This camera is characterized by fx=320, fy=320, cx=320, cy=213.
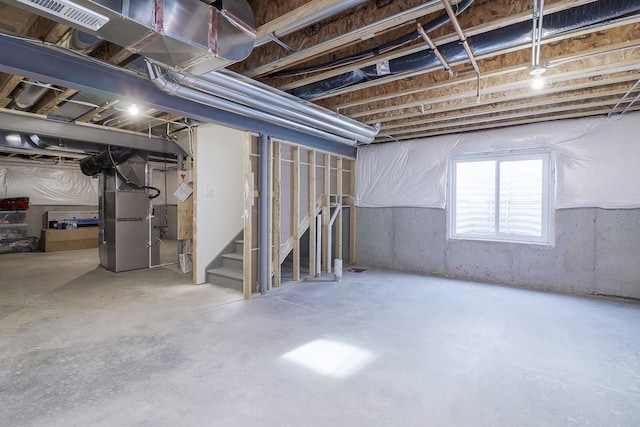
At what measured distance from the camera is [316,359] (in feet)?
8.00

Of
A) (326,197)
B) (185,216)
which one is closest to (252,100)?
(326,197)

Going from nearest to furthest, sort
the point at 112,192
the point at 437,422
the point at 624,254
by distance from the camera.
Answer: the point at 437,422, the point at 624,254, the point at 112,192

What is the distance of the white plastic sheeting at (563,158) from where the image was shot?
4.00 m

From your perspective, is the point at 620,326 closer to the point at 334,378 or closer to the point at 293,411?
the point at 334,378

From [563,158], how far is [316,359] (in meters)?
4.26

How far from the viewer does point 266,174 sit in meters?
4.17

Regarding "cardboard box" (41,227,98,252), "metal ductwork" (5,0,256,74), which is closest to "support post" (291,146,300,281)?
"metal ductwork" (5,0,256,74)

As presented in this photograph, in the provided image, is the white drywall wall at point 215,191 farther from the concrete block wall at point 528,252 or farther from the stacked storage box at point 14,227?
the stacked storage box at point 14,227

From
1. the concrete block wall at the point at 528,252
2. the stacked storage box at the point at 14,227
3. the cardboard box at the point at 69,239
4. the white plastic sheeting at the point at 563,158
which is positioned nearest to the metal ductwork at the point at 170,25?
the white plastic sheeting at the point at 563,158

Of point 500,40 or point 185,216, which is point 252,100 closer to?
point 500,40

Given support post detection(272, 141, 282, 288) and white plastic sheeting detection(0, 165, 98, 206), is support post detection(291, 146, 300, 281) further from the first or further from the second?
white plastic sheeting detection(0, 165, 98, 206)

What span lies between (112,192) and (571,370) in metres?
6.49

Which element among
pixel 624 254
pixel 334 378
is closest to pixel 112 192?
pixel 334 378

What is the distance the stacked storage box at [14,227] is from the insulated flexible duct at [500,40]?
8774mm
